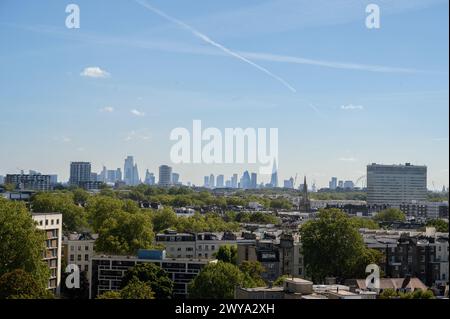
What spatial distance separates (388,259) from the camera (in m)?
19.1

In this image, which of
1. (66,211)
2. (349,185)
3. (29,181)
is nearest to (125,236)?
(66,211)

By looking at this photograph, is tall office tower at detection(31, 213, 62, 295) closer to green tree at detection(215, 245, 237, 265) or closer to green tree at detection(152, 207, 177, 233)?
green tree at detection(215, 245, 237, 265)

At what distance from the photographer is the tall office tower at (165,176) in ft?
210

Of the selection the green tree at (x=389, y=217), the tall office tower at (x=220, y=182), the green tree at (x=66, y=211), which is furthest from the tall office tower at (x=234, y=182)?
the green tree at (x=66, y=211)

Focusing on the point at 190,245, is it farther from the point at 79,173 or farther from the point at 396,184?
the point at 79,173

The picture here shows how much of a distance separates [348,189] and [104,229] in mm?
59293

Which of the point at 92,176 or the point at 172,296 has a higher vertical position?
the point at 92,176

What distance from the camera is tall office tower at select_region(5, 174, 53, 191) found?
54.2 meters

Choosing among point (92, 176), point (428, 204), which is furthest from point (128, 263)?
point (92, 176)

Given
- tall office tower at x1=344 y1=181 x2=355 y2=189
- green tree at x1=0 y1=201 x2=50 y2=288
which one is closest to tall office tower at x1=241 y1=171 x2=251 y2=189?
tall office tower at x1=344 y1=181 x2=355 y2=189

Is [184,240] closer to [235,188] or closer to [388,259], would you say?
[388,259]

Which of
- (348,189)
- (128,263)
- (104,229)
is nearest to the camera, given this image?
(128,263)

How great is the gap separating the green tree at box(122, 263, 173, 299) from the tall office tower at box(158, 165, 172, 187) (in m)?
47.5
